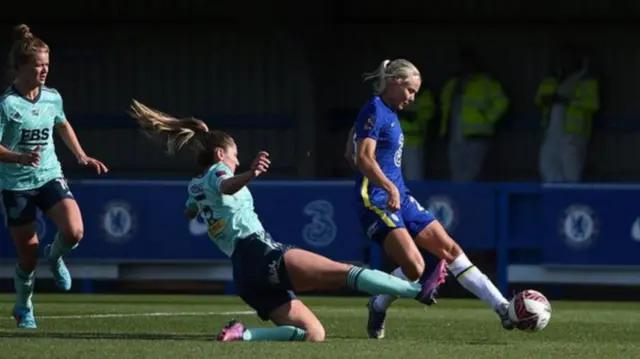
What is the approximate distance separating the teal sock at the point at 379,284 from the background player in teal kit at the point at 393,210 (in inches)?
30.2

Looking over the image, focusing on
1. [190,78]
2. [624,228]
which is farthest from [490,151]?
[624,228]

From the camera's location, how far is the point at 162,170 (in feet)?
82.6

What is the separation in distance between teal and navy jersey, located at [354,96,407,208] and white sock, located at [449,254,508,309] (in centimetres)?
58

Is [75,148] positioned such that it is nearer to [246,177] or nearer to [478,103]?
[246,177]

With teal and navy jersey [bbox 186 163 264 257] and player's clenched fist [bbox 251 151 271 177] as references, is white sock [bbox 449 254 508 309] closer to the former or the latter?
teal and navy jersey [bbox 186 163 264 257]

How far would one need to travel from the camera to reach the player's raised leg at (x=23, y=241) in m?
12.4

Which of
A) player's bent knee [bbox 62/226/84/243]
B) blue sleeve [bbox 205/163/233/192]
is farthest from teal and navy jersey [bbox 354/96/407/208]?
player's bent knee [bbox 62/226/84/243]

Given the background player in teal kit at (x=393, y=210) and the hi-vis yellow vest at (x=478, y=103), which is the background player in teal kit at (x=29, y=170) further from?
the hi-vis yellow vest at (x=478, y=103)

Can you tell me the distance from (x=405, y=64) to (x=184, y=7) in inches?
516

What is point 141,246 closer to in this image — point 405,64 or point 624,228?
point 624,228

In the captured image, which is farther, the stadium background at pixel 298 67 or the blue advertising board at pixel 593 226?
the stadium background at pixel 298 67

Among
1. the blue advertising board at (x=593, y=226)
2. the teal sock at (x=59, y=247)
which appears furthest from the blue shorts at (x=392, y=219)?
the blue advertising board at (x=593, y=226)

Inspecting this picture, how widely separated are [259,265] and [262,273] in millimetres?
52

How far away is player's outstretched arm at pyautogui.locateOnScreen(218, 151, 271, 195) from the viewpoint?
1041 centimetres
